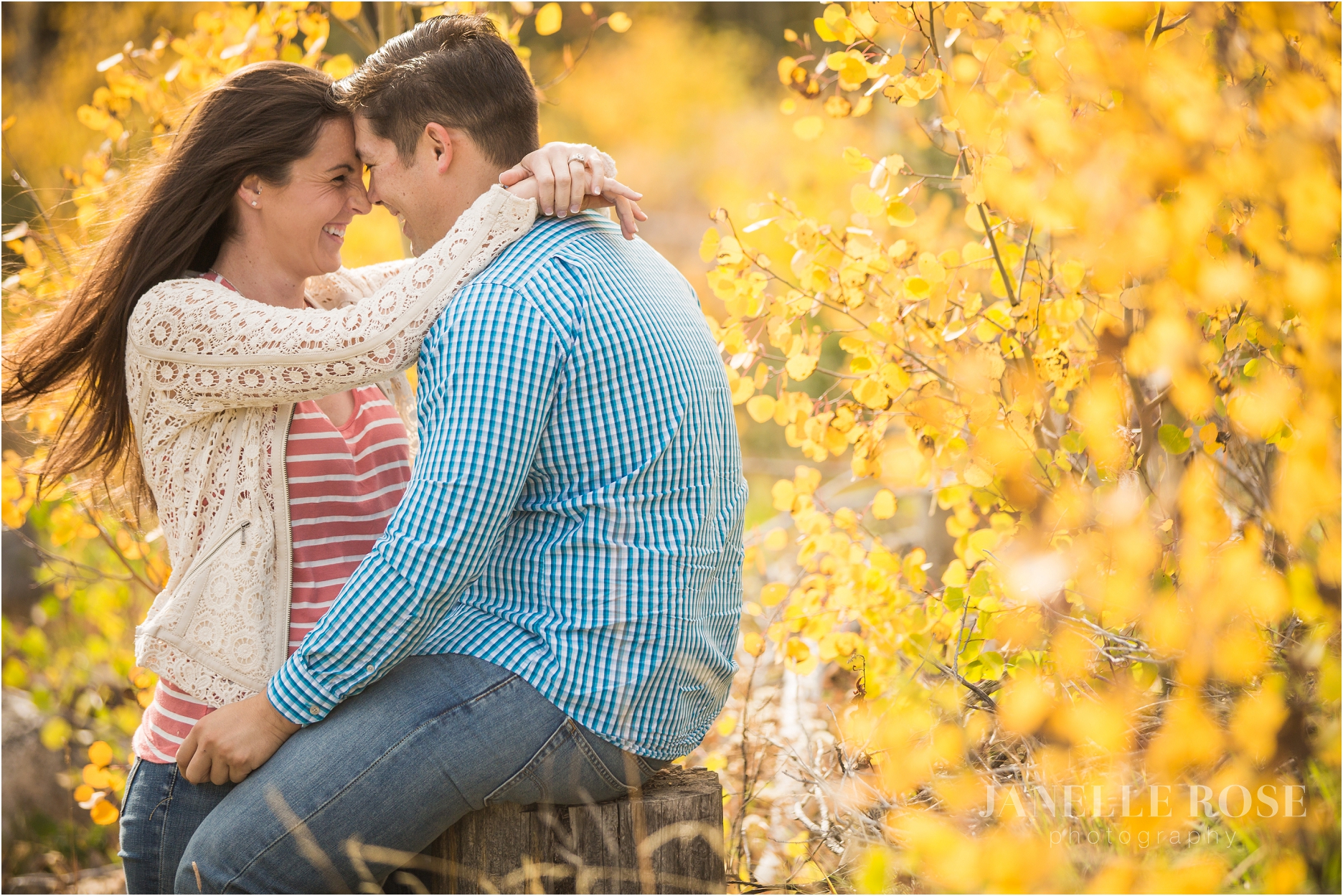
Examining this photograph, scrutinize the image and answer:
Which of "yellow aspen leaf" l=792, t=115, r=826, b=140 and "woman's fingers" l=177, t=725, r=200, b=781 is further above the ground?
"yellow aspen leaf" l=792, t=115, r=826, b=140

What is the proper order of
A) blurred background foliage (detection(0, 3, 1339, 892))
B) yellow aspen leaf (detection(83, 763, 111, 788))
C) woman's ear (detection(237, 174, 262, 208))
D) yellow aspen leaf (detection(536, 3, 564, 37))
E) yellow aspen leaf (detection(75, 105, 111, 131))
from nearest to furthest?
blurred background foliage (detection(0, 3, 1339, 892))
woman's ear (detection(237, 174, 262, 208))
yellow aspen leaf (detection(536, 3, 564, 37))
yellow aspen leaf (detection(83, 763, 111, 788))
yellow aspen leaf (detection(75, 105, 111, 131))

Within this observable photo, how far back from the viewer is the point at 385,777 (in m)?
1.46

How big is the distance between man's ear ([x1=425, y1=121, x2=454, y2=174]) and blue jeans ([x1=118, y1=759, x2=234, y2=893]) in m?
1.08

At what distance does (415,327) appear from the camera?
1581mm

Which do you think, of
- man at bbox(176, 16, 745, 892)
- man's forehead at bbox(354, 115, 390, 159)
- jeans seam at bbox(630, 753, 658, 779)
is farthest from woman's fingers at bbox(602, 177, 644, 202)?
jeans seam at bbox(630, 753, 658, 779)

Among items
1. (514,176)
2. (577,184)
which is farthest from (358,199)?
(577,184)

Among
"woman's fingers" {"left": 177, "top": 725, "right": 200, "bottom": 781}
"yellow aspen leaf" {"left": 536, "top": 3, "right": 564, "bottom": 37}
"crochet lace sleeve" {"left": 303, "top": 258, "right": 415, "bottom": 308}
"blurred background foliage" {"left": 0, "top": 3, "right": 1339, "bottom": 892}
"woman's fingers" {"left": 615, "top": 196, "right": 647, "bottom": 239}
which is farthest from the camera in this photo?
"yellow aspen leaf" {"left": 536, "top": 3, "right": 564, "bottom": 37}

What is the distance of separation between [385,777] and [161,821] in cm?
54

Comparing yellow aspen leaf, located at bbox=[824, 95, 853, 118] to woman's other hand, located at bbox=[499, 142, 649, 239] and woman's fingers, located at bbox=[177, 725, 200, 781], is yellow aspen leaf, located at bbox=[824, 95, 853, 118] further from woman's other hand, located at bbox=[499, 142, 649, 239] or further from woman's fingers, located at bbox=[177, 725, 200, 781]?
woman's fingers, located at bbox=[177, 725, 200, 781]

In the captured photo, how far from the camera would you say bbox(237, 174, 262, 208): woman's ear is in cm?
191

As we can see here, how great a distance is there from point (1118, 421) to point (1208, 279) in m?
1.06

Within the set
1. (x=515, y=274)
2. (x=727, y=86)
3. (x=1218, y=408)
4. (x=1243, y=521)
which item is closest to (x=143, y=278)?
(x=515, y=274)

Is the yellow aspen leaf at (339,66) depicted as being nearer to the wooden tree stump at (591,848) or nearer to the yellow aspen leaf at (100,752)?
the yellow aspen leaf at (100,752)

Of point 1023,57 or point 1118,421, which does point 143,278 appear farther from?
point 1118,421
